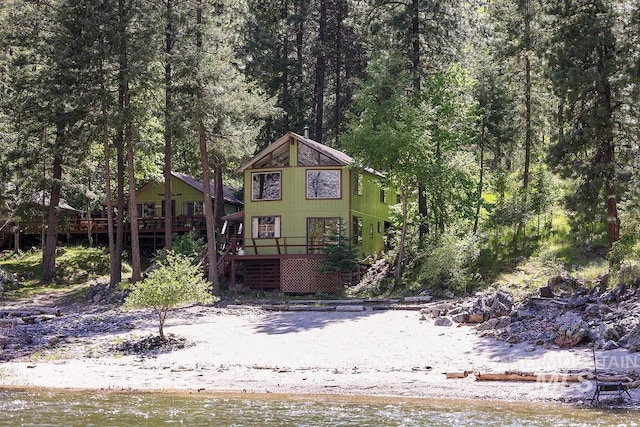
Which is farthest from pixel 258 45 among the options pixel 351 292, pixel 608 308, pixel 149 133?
pixel 608 308

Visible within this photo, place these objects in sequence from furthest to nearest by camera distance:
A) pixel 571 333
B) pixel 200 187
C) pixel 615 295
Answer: pixel 200 187, pixel 615 295, pixel 571 333

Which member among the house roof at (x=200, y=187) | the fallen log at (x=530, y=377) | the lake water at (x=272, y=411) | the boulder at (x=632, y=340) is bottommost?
the lake water at (x=272, y=411)

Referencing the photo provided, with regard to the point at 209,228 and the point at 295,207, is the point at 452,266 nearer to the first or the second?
the point at 295,207

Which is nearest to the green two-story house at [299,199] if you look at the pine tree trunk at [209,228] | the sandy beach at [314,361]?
the pine tree trunk at [209,228]

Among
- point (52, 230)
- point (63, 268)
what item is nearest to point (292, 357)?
point (52, 230)

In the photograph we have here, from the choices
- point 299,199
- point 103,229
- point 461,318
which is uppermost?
point 299,199

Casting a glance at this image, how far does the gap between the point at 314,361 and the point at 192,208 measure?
103 ft

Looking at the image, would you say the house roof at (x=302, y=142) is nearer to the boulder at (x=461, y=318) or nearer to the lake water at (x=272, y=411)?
the boulder at (x=461, y=318)

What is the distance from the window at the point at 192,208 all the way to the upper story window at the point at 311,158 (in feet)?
43.6

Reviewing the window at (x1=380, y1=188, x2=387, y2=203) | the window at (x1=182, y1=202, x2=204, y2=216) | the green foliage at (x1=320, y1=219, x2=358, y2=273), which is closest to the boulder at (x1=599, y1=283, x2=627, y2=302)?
the green foliage at (x1=320, y1=219, x2=358, y2=273)

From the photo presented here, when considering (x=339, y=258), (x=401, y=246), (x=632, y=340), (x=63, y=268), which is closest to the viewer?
(x=632, y=340)

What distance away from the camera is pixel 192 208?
176ft

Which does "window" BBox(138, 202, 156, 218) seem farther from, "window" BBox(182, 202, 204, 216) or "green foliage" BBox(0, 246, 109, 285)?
"green foliage" BBox(0, 246, 109, 285)

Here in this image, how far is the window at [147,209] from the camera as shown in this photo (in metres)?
54.6
